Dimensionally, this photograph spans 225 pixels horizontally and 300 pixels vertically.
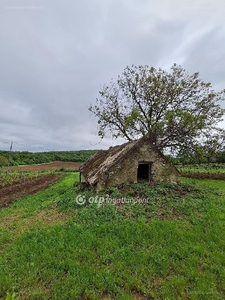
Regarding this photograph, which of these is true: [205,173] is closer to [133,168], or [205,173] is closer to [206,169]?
[206,169]

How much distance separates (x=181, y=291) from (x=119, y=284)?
4.51 ft

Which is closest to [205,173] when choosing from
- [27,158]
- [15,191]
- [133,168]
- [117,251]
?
[133,168]

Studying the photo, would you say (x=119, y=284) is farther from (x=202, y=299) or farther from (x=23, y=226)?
(x=23, y=226)

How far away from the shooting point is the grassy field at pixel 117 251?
13.2 ft

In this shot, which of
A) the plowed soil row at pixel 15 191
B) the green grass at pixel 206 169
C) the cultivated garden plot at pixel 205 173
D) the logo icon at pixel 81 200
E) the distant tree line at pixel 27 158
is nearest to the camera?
the logo icon at pixel 81 200

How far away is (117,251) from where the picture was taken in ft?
16.7

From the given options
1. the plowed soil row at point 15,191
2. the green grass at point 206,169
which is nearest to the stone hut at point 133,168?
the plowed soil row at point 15,191

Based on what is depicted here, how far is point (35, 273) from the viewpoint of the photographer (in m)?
4.38

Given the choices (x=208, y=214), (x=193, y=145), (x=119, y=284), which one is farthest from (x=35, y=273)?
(x=193, y=145)

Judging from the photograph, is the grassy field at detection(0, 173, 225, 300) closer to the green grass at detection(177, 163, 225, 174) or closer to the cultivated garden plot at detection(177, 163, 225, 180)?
the cultivated garden plot at detection(177, 163, 225, 180)

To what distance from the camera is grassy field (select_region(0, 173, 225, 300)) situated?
4.03m

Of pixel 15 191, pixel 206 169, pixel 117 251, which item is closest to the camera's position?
pixel 117 251

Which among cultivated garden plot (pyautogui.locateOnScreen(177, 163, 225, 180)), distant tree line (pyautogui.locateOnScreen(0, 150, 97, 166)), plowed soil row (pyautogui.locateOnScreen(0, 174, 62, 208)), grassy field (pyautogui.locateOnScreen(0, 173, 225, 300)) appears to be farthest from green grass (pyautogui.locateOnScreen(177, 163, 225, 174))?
distant tree line (pyautogui.locateOnScreen(0, 150, 97, 166))

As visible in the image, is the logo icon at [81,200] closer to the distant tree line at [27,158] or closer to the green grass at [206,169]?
the green grass at [206,169]
